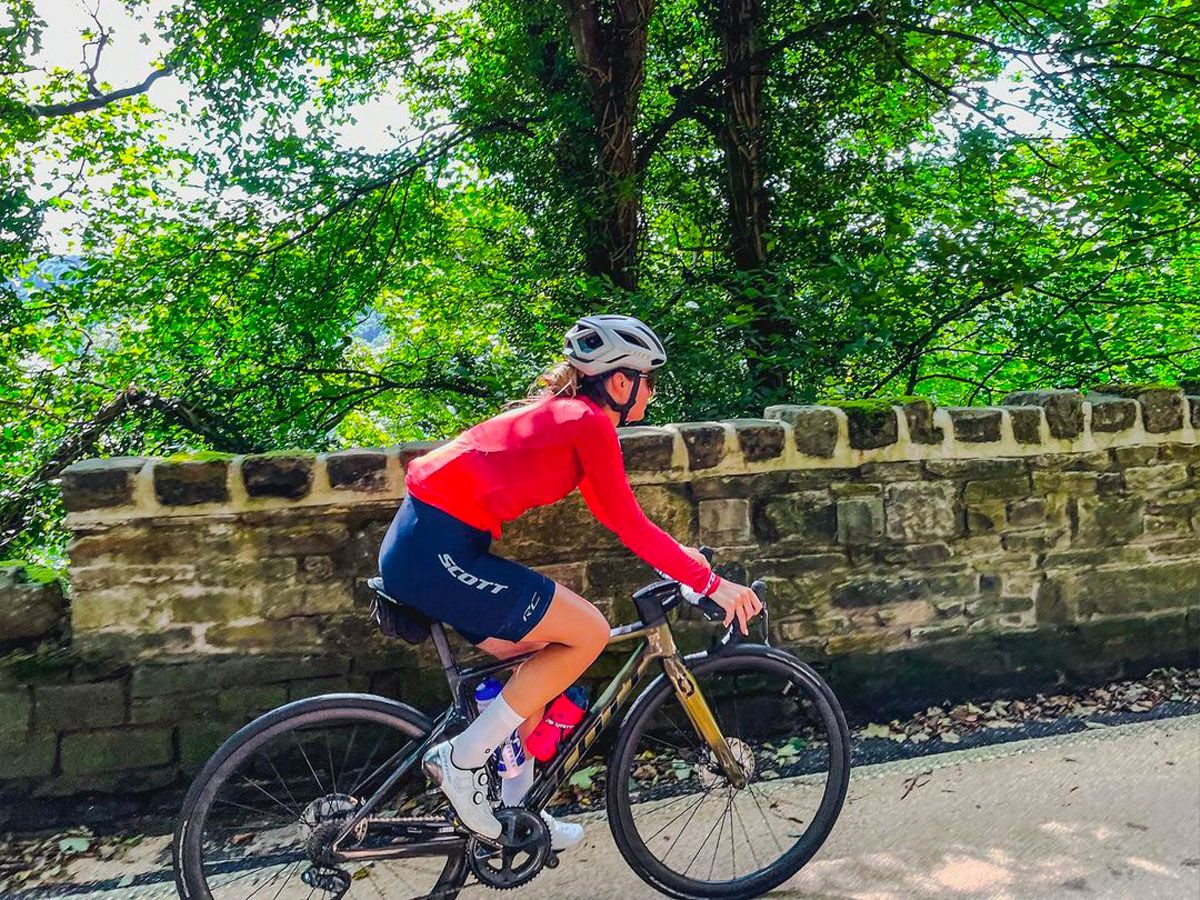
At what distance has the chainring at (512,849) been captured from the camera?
242 cm

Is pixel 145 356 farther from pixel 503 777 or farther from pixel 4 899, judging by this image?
pixel 503 777

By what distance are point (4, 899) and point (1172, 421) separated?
4.90 metres

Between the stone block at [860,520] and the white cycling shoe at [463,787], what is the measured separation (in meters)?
1.88

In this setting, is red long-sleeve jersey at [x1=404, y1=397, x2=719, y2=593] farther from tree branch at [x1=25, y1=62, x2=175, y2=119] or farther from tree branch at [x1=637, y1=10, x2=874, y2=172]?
tree branch at [x1=25, y1=62, x2=175, y2=119]

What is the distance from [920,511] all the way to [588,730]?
1882 mm

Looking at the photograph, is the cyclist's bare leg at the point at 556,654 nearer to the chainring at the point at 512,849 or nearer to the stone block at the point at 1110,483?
the chainring at the point at 512,849

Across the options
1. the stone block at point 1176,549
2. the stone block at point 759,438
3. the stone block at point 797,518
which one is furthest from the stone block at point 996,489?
the stone block at point 759,438

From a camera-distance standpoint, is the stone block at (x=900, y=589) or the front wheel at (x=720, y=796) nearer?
the front wheel at (x=720, y=796)

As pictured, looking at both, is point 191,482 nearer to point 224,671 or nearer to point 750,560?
point 224,671

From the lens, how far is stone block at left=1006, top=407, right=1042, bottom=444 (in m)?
3.88

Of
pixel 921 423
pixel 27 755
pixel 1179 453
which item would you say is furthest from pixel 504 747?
pixel 1179 453

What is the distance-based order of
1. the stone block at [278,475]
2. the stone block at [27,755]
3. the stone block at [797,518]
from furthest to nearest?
the stone block at [797,518] < the stone block at [278,475] < the stone block at [27,755]

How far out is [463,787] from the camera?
2346 millimetres

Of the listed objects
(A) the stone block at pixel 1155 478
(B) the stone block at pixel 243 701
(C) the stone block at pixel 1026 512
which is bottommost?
(B) the stone block at pixel 243 701
